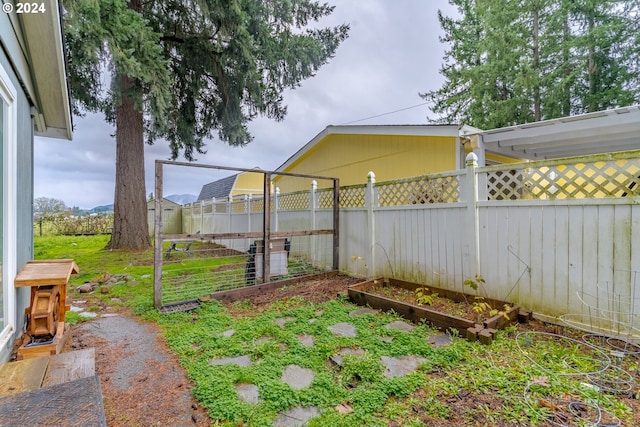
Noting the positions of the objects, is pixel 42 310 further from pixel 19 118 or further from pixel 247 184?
pixel 247 184

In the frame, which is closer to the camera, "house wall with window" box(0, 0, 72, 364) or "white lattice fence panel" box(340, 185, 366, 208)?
"house wall with window" box(0, 0, 72, 364)

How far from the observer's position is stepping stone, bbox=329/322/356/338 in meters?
3.10

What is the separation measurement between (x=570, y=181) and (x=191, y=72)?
9256mm

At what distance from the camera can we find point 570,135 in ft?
16.1

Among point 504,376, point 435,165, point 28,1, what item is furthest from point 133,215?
point 504,376

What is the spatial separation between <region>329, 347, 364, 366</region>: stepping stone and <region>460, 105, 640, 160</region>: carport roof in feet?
14.2

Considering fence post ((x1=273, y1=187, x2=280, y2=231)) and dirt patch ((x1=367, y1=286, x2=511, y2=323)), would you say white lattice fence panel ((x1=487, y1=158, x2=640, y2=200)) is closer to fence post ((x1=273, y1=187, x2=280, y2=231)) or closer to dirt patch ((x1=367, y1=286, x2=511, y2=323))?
dirt patch ((x1=367, y1=286, x2=511, y2=323))

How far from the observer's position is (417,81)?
46.9 ft

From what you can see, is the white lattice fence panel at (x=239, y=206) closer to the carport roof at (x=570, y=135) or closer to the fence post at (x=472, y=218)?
the carport roof at (x=570, y=135)

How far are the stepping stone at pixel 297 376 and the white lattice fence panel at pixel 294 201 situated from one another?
4.63 metres

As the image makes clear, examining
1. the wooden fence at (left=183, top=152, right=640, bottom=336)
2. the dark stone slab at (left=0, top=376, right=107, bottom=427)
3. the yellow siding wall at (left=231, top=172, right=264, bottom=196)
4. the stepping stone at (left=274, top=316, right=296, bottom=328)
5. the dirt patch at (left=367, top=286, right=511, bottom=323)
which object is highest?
the yellow siding wall at (left=231, top=172, right=264, bottom=196)

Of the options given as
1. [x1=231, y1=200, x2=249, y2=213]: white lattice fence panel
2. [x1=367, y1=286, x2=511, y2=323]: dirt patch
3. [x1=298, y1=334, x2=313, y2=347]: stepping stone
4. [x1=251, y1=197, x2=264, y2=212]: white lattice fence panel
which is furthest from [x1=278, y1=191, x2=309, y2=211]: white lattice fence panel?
[x1=298, y1=334, x2=313, y2=347]: stepping stone

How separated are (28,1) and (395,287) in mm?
5218

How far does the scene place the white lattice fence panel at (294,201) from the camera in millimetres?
6890
